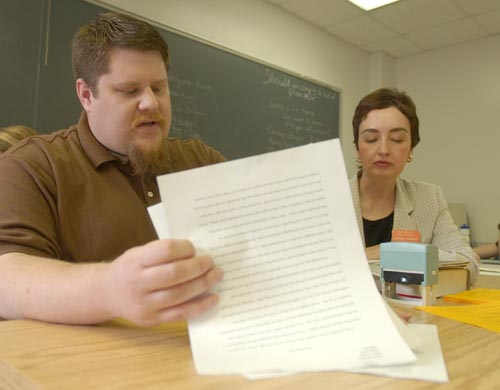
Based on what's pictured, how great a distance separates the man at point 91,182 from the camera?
1.97 feet

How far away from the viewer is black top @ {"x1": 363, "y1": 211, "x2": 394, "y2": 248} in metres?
1.59

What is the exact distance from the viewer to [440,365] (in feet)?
1.51

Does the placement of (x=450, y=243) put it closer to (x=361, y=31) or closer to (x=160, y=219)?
(x=160, y=219)

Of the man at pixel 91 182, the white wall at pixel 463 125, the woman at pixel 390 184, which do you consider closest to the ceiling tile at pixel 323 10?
the white wall at pixel 463 125

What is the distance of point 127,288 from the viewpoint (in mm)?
469

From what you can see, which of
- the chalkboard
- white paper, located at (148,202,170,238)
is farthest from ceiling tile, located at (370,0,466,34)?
white paper, located at (148,202,170,238)

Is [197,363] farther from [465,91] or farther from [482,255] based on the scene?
[465,91]

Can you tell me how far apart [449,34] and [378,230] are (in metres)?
2.86

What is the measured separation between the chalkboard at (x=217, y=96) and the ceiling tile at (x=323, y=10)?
1.65 feet

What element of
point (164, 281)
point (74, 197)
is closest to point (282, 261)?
point (164, 281)

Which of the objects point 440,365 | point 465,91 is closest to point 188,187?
point 440,365

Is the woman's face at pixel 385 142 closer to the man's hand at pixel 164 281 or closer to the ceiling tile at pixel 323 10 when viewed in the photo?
the man's hand at pixel 164 281

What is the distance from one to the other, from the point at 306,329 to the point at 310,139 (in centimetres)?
304

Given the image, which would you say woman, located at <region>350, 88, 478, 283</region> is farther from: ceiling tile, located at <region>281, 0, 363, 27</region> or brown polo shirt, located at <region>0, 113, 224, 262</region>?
ceiling tile, located at <region>281, 0, 363, 27</region>
